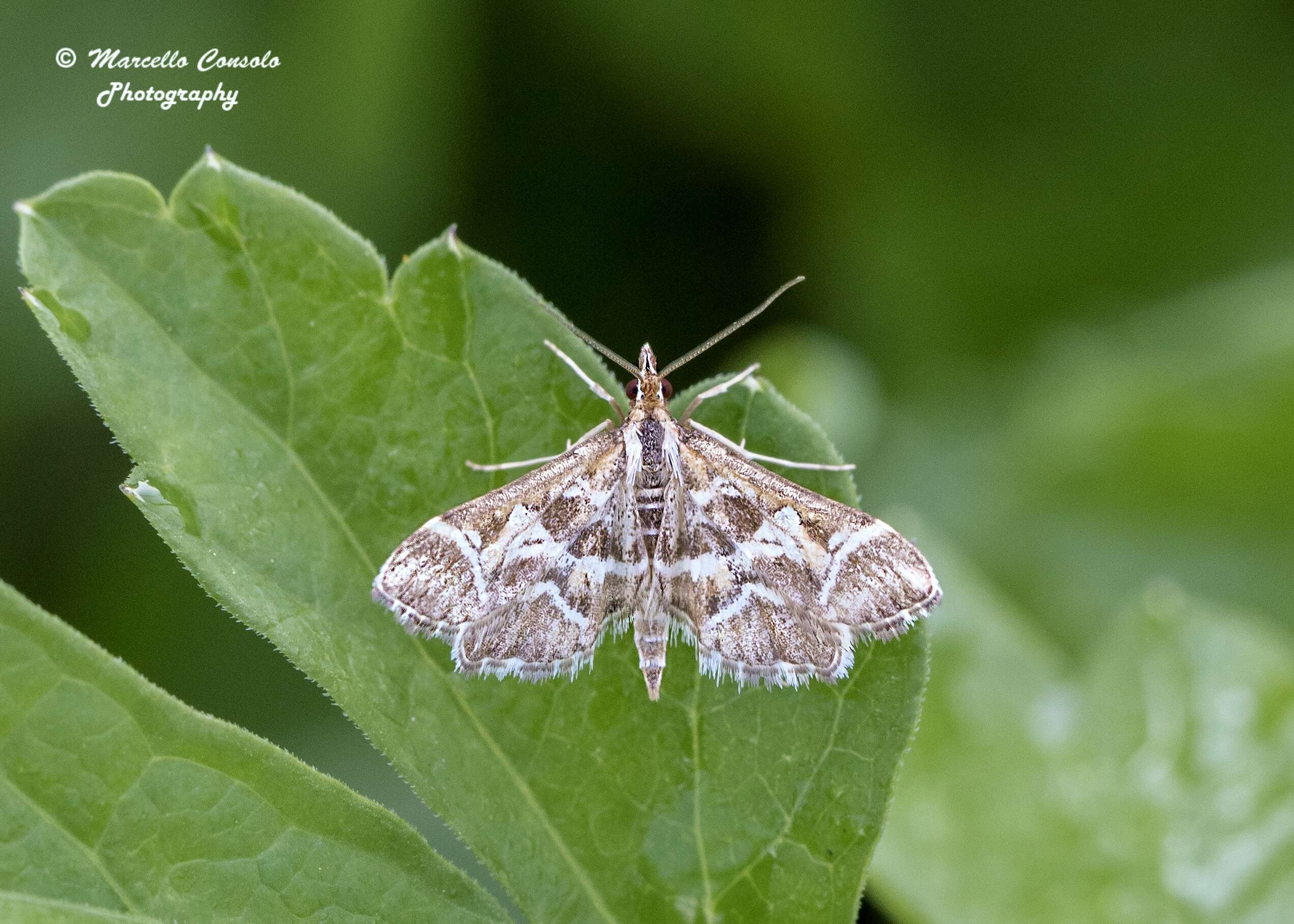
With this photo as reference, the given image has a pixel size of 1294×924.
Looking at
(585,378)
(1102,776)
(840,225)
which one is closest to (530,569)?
(585,378)

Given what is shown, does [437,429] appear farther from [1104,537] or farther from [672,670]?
[1104,537]

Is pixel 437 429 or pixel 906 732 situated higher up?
pixel 437 429

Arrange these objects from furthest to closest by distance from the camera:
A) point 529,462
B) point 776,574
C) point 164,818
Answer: point 776,574, point 529,462, point 164,818

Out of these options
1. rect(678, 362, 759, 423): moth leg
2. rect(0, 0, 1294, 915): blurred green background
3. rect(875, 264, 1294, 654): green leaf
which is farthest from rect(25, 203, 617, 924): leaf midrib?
rect(875, 264, 1294, 654): green leaf

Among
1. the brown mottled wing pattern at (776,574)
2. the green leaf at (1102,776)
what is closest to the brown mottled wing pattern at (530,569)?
the brown mottled wing pattern at (776,574)

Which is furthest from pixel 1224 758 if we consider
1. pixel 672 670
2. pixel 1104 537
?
pixel 672 670

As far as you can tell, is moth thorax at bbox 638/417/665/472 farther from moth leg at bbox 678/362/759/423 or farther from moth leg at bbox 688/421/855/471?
moth leg at bbox 678/362/759/423

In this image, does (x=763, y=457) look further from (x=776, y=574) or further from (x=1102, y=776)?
(x=1102, y=776)

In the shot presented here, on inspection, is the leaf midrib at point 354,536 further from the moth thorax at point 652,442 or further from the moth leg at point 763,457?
the moth thorax at point 652,442
